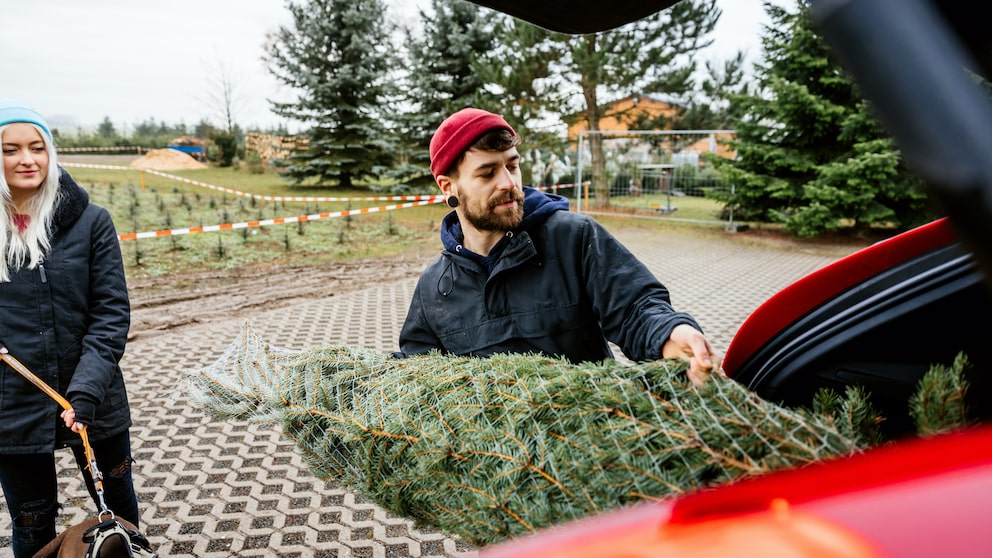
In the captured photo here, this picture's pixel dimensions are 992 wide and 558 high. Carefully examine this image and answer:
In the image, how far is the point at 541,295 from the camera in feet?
7.47

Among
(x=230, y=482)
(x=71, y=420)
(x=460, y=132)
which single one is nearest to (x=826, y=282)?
(x=460, y=132)

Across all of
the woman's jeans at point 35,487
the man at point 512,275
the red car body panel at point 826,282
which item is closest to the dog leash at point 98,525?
the woman's jeans at point 35,487

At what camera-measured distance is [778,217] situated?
1409 centimetres

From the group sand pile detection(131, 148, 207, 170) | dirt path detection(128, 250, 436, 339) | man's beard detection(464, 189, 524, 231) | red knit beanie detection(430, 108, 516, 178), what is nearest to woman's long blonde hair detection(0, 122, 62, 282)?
red knit beanie detection(430, 108, 516, 178)

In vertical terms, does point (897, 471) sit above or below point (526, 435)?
above

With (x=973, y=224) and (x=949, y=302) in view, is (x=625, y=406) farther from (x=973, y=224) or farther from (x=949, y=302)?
(x=973, y=224)

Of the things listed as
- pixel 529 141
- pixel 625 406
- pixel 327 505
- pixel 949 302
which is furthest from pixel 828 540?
pixel 529 141

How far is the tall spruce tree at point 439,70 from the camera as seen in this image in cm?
1877

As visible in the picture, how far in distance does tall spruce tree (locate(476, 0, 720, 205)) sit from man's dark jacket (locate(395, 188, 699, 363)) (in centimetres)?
1455

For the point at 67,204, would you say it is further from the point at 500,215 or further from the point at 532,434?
the point at 532,434

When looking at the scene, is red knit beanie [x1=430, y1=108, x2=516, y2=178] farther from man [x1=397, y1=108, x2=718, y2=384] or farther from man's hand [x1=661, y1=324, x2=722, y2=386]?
man's hand [x1=661, y1=324, x2=722, y2=386]

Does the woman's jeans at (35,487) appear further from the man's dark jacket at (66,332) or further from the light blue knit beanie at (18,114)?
the light blue knit beanie at (18,114)

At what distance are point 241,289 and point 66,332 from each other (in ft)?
24.6

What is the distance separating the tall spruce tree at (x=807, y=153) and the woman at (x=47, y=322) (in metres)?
13.3
